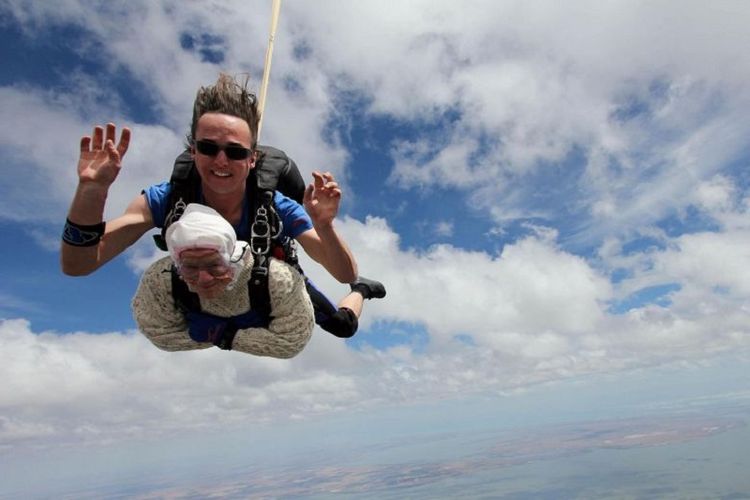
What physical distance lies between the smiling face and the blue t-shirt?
9.5 inches

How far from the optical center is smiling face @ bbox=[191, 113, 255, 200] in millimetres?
3070

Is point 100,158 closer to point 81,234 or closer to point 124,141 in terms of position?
point 124,141

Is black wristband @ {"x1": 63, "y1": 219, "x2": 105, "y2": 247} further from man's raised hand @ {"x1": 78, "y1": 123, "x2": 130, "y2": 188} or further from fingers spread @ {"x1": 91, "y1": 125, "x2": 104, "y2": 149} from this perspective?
fingers spread @ {"x1": 91, "y1": 125, "x2": 104, "y2": 149}

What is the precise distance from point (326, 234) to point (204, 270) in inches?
33.2

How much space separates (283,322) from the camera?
3.38 metres

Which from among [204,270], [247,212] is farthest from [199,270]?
[247,212]

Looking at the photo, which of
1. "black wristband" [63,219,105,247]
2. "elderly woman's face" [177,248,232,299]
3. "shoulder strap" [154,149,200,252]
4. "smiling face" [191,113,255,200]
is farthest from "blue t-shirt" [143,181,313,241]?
"elderly woman's face" [177,248,232,299]

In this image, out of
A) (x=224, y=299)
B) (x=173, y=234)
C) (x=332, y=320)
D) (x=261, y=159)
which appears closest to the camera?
(x=173, y=234)

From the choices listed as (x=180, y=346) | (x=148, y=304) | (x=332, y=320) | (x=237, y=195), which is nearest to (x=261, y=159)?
(x=237, y=195)

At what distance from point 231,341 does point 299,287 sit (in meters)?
0.72

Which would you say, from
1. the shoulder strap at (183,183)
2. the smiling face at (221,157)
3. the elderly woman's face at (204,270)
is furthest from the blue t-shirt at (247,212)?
the elderly woman's face at (204,270)

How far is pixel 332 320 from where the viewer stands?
188 inches

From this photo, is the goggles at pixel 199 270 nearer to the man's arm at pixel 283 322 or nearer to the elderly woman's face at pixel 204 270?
the elderly woman's face at pixel 204 270

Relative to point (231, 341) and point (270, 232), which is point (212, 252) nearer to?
point (270, 232)
